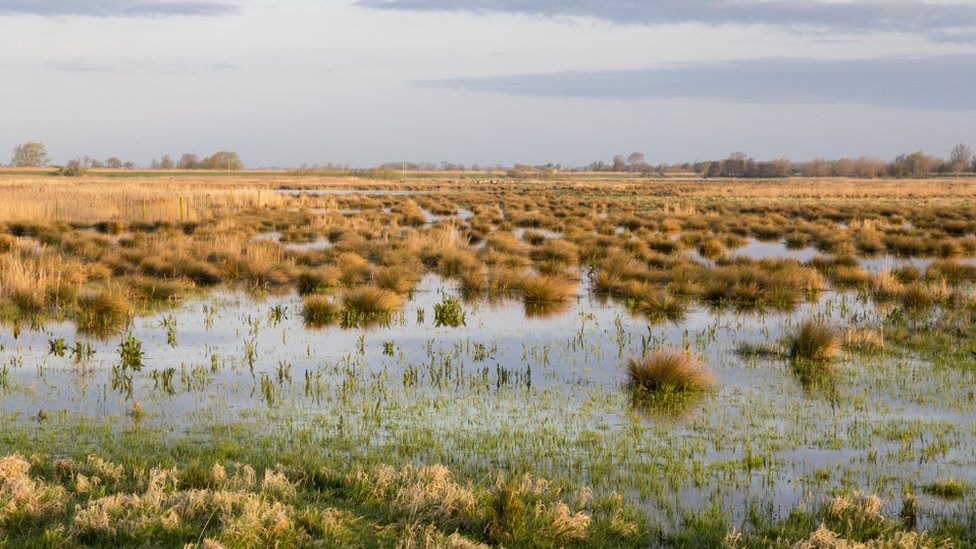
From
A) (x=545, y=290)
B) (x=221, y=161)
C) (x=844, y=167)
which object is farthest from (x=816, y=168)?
(x=545, y=290)

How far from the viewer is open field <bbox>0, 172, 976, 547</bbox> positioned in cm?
613

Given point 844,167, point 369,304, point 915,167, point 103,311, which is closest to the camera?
point 103,311

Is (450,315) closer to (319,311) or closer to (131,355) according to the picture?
(319,311)

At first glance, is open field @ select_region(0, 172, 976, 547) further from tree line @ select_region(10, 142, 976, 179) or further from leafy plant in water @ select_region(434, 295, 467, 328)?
tree line @ select_region(10, 142, 976, 179)

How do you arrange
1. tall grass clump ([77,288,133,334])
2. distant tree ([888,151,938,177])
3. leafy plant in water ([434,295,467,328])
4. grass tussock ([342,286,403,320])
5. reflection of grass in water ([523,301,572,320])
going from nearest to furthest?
tall grass clump ([77,288,133,334])
leafy plant in water ([434,295,467,328])
grass tussock ([342,286,403,320])
reflection of grass in water ([523,301,572,320])
distant tree ([888,151,938,177])

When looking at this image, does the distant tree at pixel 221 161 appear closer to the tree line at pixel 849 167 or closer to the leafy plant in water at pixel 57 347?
the tree line at pixel 849 167

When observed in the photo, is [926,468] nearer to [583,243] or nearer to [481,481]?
[481,481]

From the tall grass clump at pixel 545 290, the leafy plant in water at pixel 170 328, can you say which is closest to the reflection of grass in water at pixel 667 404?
the leafy plant in water at pixel 170 328

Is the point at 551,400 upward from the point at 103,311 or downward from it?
downward

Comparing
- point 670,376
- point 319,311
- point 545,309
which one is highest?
point 670,376

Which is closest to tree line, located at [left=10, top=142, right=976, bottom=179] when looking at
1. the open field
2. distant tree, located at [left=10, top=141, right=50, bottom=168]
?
distant tree, located at [left=10, top=141, right=50, bottom=168]

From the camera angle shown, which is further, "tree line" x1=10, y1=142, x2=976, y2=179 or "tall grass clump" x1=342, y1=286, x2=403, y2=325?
"tree line" x1=10, y1=142, x2=976, y2=179

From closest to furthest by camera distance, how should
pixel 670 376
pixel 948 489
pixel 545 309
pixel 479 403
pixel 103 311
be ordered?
1. pixel 948 489
2. pixel 479 403
3. pixel 670 376
4. pixel 103 311
5. pixel 545 309

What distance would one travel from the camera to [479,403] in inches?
395
